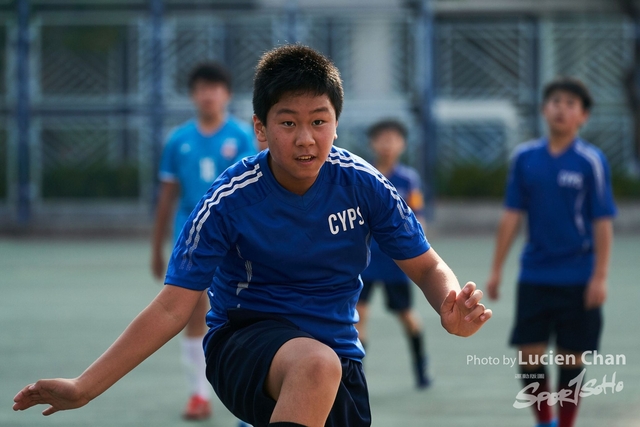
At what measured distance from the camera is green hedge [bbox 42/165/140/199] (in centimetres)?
2117

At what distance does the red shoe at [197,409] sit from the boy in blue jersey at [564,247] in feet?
5.98

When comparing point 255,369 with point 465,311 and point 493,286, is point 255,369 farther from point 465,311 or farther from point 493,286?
point 493,286

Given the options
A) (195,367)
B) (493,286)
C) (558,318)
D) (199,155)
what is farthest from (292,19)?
(558,318)

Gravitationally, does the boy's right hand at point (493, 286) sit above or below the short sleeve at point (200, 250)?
below

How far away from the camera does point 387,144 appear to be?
704 centimetres

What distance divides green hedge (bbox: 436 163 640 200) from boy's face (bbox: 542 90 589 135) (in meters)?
15.3

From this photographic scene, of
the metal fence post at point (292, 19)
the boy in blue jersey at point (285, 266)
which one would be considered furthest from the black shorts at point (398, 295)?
the metal fence post at point (292, 19)

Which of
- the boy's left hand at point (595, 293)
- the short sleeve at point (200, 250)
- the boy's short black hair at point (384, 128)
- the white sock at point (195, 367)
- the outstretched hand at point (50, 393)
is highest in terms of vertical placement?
the boy's short black hair at point (384, 128)

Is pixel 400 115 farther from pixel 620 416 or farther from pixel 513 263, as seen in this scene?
pixel 620 416

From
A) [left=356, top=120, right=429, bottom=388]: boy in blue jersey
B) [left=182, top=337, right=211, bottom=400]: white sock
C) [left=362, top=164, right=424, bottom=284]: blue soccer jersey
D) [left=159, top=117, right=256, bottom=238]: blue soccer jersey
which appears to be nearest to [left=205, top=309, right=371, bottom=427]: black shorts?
[left=182, top=337, right=211, bottom=400]: white sock

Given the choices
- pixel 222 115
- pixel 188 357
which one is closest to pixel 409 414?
pixel 188 357

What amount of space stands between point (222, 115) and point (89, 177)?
15541 millimetres

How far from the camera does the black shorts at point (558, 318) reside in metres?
5.24

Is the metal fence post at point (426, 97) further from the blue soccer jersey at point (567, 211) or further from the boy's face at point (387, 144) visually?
the blue soccer jersey at point (567, 211)
